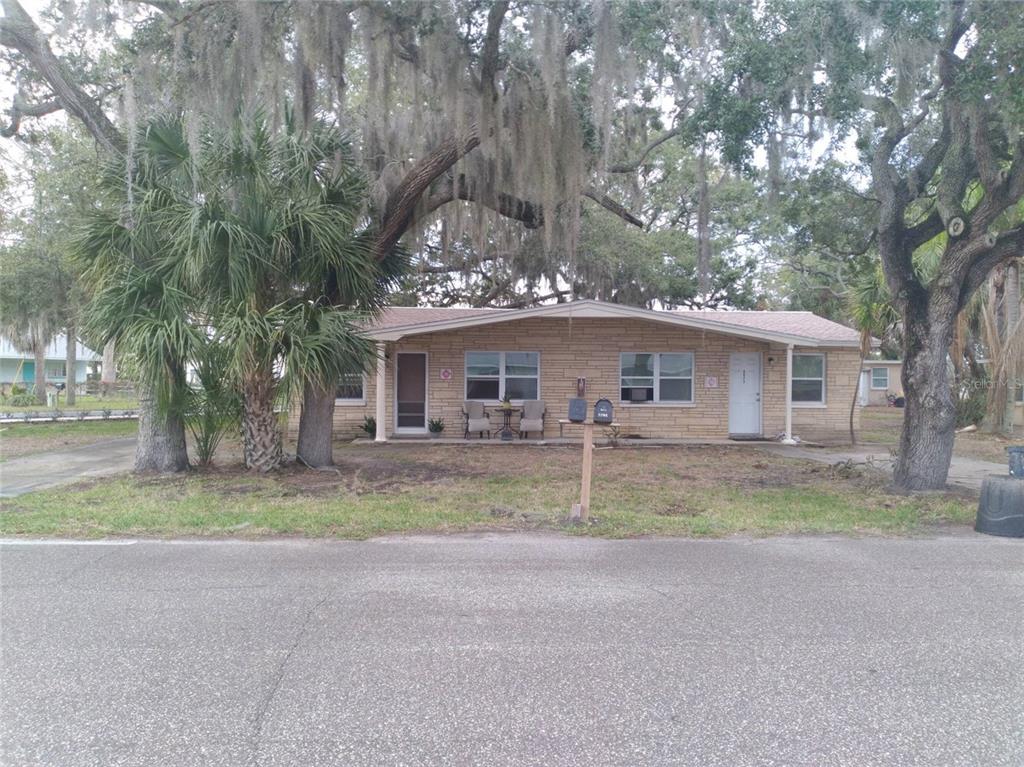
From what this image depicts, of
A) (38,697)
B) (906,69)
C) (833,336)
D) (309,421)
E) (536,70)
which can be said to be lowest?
(38,697)

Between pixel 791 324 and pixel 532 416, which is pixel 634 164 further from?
pixel 791 324

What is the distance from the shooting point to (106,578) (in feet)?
19.1

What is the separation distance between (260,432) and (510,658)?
8.25 m

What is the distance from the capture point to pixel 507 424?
16.8 meters

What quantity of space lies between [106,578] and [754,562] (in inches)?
222

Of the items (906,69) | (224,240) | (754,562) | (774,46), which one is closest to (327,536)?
(754,562)

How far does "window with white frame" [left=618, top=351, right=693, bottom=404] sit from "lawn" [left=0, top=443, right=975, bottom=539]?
450cm

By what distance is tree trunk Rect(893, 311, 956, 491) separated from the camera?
967cm

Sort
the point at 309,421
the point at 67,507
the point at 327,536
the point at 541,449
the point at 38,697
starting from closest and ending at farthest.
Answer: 1. the point at 38,697
2. the point at 327,536
3. the point at 67,507
4. the point at 309,421
5. the point at 541,449

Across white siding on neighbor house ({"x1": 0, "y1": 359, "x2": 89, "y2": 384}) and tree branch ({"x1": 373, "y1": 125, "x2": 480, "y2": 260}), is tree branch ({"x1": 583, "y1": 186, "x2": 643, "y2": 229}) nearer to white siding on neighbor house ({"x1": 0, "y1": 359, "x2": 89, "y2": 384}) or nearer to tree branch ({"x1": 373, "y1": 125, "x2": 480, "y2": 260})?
tree branch ({"x1": 373, "y1": 125, "x2": 480, "y2": 260})

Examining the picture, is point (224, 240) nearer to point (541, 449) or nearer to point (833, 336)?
point (541, 449)

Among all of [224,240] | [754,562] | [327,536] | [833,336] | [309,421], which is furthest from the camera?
[833,336]

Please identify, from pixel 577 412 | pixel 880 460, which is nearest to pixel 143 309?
pixel 577 412

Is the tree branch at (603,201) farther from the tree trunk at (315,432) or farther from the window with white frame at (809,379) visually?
the window with white frame at (809,379)
